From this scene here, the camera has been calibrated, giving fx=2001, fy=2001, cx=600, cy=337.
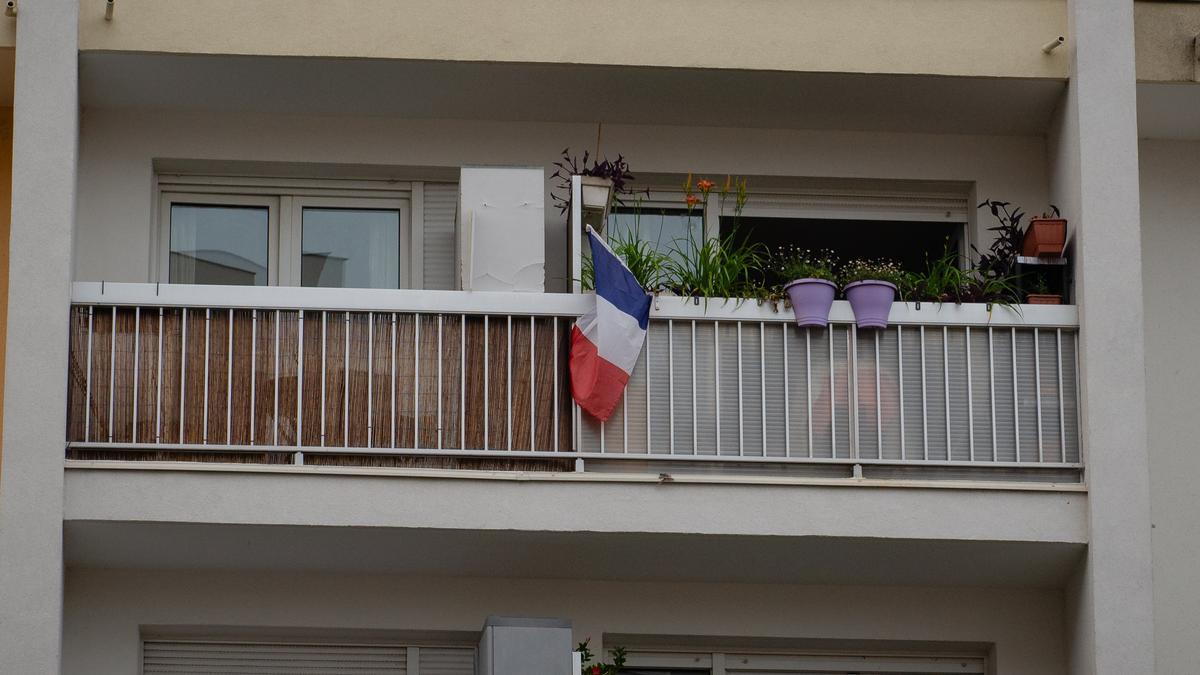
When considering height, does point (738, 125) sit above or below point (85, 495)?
above

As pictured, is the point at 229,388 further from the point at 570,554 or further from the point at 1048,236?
the point at 1048,236

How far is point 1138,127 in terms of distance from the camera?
13438mm

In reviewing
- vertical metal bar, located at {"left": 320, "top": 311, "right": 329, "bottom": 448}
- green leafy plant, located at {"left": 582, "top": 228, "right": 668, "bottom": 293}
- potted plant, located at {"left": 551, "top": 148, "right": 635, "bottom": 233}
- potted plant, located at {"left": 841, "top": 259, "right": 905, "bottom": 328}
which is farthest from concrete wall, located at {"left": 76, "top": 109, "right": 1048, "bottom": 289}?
vertical metal bar, located at {"left": 320, "top": 311, "right": 329, "bottom": 448}

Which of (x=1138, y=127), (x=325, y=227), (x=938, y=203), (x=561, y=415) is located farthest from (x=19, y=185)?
(x=1138, y=127)

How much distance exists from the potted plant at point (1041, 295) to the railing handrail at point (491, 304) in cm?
13

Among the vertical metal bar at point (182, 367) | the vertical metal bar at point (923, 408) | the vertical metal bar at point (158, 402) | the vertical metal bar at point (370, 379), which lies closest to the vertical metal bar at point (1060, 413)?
the vertical metal bar at point (923, 408)

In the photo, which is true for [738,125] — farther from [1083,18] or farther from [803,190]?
[1083,18]

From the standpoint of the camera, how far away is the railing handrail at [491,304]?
464 inches

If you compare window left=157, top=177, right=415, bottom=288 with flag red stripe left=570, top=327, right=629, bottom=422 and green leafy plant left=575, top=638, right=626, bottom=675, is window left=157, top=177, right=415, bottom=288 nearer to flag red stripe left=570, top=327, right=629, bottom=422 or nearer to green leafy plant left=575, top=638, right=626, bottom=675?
flag red stripe left=570, top=327, right=629, bottom=422

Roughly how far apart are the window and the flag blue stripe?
188 centimetres

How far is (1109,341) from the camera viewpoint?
→ 1204 cm

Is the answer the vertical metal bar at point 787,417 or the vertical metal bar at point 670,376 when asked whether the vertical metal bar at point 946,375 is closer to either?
the vertical metal bar at point 787,417

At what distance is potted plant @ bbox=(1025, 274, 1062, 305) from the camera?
1235cm

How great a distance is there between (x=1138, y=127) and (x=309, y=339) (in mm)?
5745
